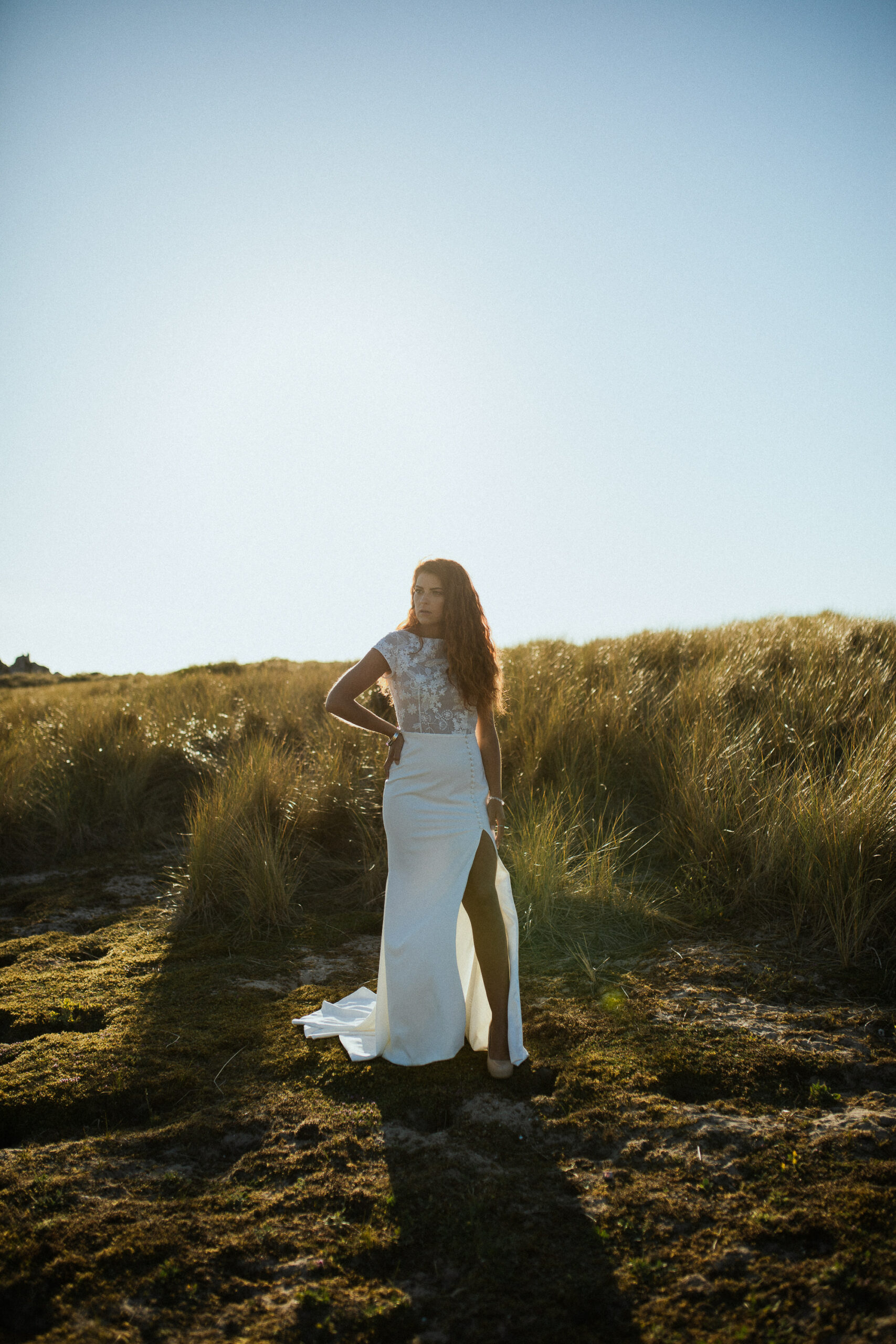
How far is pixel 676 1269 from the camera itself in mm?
2086

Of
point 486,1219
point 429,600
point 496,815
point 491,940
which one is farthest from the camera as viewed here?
point 496,815

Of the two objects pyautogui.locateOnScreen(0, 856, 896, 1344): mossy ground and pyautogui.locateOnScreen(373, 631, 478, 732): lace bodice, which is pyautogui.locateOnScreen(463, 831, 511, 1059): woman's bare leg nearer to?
pyautogui.locateOnScreen(0, 856, 896, 1344): mossy ground

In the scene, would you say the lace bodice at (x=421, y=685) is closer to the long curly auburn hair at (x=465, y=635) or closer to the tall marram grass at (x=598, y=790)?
the long curly auburn hair at (x=465, y=635)

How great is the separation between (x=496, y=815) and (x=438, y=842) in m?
0.34

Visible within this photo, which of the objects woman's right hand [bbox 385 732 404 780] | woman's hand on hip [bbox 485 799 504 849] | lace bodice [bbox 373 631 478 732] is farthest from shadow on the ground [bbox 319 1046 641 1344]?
lace bodice [bbox 373 631 478 732]

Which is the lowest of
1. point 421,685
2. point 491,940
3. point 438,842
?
point 491,940

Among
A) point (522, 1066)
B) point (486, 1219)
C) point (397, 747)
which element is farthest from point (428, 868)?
point (486, 1219)

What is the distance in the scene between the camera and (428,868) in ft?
10.5

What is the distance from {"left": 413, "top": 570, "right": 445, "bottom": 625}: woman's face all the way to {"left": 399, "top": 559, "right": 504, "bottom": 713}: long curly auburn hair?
0.02 metres

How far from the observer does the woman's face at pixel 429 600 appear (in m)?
3.29

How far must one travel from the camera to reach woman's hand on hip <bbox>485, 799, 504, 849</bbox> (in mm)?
3408

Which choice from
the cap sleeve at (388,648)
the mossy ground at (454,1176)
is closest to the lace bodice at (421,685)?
the cap sleeve at (388,648)

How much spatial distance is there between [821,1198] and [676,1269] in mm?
526

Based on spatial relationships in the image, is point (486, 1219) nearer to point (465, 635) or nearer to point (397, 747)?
point (397, 747)
